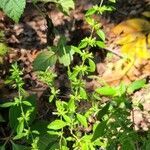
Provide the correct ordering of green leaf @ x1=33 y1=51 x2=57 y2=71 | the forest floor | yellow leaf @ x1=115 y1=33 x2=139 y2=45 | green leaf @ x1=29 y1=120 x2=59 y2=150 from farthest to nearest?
1. yellow leaf @ x1=115 y1=33 x2=139 y2=45
2. the forest floor
3. green leaf @ x1=33 y1=51 x2=57 y2=71
4. green leaf @ x1=29 y1=120 x2=59 y2=150

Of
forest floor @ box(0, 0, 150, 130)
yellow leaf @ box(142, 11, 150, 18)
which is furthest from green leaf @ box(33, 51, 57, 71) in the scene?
yellow leaf @ box(142, 11, 150, 18)

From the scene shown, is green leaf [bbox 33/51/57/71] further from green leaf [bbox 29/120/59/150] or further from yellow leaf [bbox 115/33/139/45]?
yellow leaf [bbox 115/33/139/45]

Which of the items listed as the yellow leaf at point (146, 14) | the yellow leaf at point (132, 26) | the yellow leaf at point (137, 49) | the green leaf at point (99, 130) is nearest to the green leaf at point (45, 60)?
the yellow leaf at point (137, 49)

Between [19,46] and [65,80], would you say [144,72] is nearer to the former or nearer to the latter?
[65,80]

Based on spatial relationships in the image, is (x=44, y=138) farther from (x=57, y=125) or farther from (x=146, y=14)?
(x=146, y=14)

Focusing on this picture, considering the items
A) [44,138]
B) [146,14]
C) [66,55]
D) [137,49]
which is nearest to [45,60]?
[66,55]

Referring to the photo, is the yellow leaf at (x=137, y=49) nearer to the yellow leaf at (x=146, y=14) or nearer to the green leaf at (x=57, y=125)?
the yellow leaf at (x=146, y=14)

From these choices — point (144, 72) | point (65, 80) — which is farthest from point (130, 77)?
point (65, 80)
